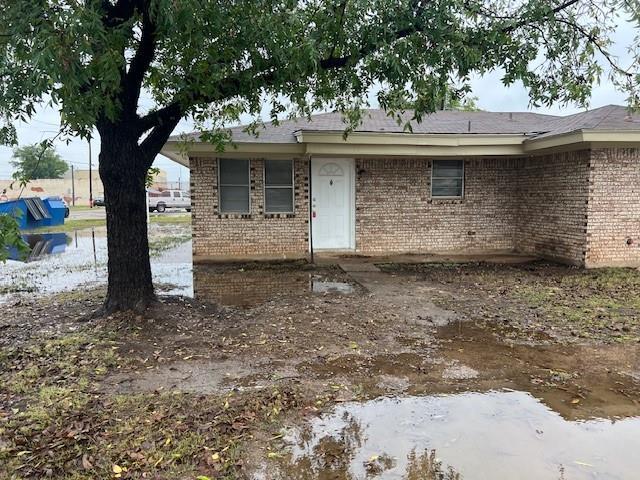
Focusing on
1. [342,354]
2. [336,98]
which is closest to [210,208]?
[336,98]

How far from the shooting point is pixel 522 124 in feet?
41.3

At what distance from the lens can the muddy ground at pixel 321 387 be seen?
3.00 metres

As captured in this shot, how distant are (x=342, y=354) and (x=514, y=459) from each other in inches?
83.9

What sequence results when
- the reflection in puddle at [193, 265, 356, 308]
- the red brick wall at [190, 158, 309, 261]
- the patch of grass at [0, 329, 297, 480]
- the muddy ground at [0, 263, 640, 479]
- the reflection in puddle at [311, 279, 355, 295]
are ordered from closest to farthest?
the patch of grass at [0, 329, 297, 480] < the muddy ground at [0, 263, 640, 479] < the reflection in puddle at [193, 265, 356, 308] < the reflection in puddle at [311, 279, 355, 295] < the red brick wall at [190, 158, 309, 261]

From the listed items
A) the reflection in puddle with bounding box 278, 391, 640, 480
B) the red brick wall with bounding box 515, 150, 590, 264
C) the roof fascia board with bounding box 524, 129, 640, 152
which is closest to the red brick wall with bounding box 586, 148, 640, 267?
the red brick wall with bounding box 515, 150, 590, 264

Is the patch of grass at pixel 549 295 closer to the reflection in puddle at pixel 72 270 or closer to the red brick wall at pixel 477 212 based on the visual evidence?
the red brick wall at pixel 477 212

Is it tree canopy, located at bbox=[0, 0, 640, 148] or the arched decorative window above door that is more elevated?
tree canopy, located at bbox=[0, 0, 640, 148]

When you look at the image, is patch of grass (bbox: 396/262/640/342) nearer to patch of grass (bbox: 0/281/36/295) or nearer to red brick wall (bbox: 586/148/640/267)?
red brick wall (bbox: 586/148/640/267)

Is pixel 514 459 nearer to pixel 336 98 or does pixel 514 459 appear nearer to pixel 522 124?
pixel 336 98

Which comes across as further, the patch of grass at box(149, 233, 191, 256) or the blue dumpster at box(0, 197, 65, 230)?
the blue dumpster at box(0, 197, 65, 230)

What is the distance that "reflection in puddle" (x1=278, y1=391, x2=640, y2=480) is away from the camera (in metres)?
2.91

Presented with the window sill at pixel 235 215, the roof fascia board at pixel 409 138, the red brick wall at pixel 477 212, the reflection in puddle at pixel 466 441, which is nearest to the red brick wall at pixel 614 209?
the red brick wall at pixel 477 212

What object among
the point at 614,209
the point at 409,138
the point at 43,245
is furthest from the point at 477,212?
the point at 43,245

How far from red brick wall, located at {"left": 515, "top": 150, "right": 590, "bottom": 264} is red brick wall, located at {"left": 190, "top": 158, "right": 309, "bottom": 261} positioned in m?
5.43
